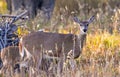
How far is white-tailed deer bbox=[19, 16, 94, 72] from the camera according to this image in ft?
29.5

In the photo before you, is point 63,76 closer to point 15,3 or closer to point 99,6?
point 15,3

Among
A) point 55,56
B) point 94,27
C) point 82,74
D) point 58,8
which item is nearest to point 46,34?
point 55,56

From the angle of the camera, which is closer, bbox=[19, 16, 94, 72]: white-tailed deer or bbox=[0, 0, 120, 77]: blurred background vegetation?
bbox=[0, 0, 120, 77]: blurred background vegetation

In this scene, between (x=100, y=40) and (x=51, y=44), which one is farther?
(x=100, y=40)

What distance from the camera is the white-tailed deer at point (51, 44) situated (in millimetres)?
8992

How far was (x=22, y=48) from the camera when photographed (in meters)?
9.12

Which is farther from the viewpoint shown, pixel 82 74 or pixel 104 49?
pixel 104 49

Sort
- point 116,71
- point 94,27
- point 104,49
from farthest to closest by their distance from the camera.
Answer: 1. point 94,27
2. point 104,49
3. point 116,71

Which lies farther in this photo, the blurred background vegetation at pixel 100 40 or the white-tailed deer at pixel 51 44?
the white-tailed deer at pixel 51 44

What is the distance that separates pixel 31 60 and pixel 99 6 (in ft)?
29.8

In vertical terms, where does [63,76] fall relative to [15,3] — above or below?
below

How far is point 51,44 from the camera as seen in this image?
30.0ft

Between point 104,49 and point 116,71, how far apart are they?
1.40 m

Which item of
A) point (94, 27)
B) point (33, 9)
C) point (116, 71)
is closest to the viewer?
point (116, 71)
